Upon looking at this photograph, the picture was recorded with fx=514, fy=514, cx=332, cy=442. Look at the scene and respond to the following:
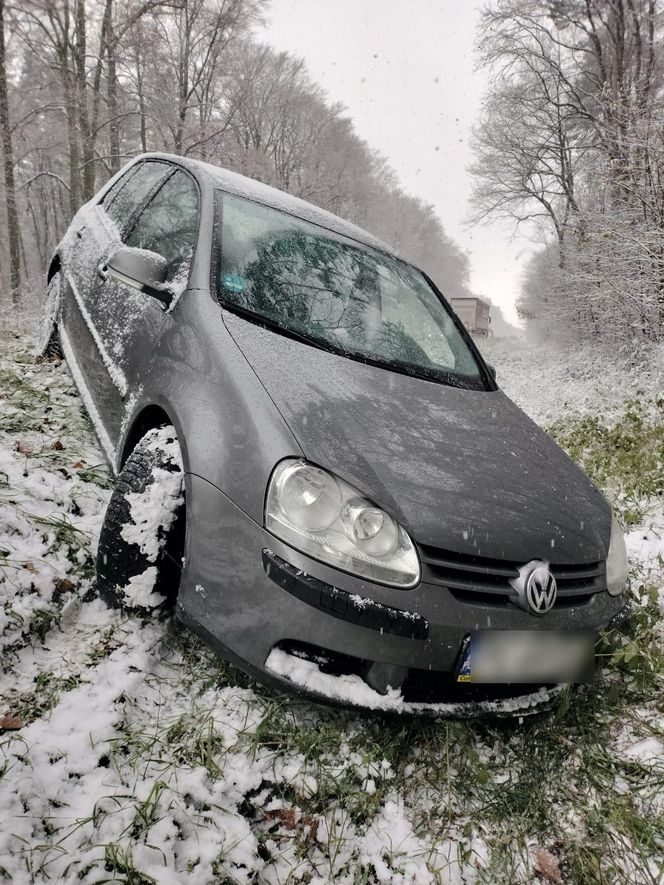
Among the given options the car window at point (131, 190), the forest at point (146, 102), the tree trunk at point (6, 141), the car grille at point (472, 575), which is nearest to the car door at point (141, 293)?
the car window at point (131, 190)

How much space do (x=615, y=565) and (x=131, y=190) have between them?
3402mm

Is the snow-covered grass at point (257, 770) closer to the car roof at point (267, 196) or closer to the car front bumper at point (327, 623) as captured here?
the car front bumper at point (327, 623)

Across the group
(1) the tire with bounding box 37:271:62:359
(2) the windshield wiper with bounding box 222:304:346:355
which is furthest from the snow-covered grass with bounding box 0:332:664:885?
(1) the tire with bounding box 37:271:62:359

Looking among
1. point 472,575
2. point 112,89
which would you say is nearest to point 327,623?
point 472,575

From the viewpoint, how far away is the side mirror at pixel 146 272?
2.09m

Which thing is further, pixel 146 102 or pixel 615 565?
pixel 146 102

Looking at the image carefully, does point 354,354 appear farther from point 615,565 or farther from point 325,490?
point 615,565

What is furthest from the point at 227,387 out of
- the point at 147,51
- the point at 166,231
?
the point at 147,51

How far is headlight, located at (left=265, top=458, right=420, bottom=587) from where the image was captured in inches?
53.8

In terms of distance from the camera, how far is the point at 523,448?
204 cm

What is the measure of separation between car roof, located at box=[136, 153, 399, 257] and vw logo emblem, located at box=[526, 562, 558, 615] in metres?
2.03

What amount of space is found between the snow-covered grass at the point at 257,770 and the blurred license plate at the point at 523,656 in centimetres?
20

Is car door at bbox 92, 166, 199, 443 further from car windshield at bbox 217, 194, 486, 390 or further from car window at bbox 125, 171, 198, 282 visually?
car windshield at bbox 217, 194, 486, 390

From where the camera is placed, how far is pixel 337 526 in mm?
1396
